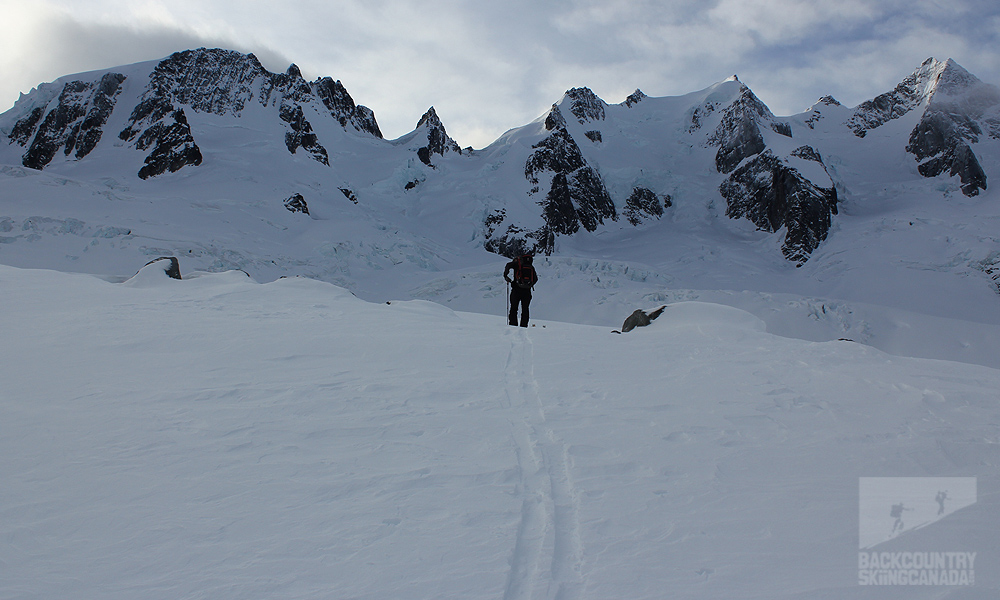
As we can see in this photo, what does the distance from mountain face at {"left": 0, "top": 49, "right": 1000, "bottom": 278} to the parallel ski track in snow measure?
3116 cm

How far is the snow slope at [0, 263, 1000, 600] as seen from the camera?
2.18 meters

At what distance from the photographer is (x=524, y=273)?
11.0m

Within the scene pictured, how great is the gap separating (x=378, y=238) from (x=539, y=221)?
54.8 ft

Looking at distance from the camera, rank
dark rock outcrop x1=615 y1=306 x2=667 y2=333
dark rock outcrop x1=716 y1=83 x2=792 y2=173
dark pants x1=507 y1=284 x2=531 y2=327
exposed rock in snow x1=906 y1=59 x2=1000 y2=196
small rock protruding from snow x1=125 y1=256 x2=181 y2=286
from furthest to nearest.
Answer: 1. dark rock outcrop x1=716 y1=83 x2=792 y2=173
2. exposed rock in snow x1=906 y1=59 x2=1000 y2=196
3. small rock protruding from snow x1=125 y1=256 x2=181 y2=286
4. dark rock outcrop x1=615 y1=306 x2=667 y2=333
5. dark pants x1=507 y1=284 x2=531 y2=327

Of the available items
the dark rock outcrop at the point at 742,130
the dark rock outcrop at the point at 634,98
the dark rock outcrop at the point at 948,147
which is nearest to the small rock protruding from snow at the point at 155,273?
the dark rock outcrop at the point at 742,130

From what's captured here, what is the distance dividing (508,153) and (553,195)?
8355mm

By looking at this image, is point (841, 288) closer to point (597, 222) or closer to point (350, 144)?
point (597, 222)

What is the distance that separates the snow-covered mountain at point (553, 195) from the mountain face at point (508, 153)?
24 centimetres

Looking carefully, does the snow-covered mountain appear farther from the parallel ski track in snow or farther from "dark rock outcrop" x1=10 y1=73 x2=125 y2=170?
the parallel ski track in snow

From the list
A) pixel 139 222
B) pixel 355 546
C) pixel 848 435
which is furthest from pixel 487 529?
pixel 139 222

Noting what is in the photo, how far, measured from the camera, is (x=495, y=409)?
14.3 feet

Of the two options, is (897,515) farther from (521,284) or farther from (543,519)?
(521,284)
